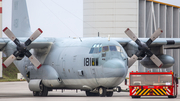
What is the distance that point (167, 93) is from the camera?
65.4 feet

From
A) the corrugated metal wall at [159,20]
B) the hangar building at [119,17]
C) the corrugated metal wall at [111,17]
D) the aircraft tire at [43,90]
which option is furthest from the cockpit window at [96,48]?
the corrugated metal wall at [159,20]

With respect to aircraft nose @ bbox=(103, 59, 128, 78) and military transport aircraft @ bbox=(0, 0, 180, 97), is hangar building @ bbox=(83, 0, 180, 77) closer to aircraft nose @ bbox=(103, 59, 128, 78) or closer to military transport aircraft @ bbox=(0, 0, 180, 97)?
military transport aircraft @ bbox=(0, 0, 180, 97)

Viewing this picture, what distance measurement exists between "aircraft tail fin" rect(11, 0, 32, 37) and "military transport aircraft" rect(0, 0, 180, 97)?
0.08 meters

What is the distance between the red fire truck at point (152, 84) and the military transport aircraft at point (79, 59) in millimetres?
906

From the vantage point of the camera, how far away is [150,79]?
807 inches

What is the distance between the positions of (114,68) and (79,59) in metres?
2.87

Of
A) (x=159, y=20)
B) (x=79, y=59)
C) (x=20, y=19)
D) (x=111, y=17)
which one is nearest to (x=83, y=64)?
(x=79, y=59)

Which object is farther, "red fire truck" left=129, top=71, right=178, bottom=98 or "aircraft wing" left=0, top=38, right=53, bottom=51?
"aircraft wing" left=0, top=38, right=53, bottom=51

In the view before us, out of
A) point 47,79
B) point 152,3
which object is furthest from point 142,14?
point 47,79

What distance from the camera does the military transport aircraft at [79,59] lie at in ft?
68.8

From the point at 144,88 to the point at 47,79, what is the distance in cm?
735

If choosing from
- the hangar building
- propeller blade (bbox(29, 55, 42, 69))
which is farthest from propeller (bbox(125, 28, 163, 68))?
the hangar building

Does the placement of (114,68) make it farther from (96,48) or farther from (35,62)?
(35,62)

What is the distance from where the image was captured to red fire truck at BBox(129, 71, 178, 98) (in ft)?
65.4
